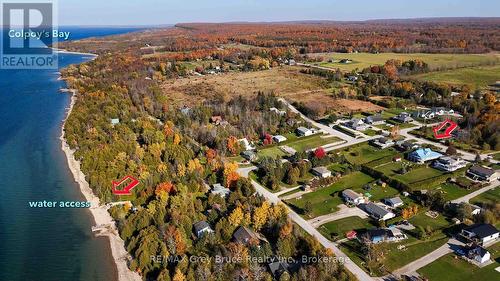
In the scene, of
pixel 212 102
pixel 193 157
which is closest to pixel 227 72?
pixel 212 102

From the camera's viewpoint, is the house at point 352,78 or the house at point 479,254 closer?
the house at point 479,254

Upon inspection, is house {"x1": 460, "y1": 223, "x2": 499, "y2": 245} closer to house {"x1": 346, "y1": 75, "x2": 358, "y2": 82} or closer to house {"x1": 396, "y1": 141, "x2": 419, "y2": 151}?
house {"x1": 396, "y1": 141, "x2": 419, "y2": 151}

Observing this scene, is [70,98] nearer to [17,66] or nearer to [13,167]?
[13,167]

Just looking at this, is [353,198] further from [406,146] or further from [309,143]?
[309,143]

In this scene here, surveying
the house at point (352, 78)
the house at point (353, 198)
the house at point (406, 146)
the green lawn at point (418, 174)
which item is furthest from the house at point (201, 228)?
the house at point (352, 78)

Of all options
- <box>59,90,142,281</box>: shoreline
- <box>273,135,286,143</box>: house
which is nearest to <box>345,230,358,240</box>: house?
<box>59,90,142,281</box>: shoreline

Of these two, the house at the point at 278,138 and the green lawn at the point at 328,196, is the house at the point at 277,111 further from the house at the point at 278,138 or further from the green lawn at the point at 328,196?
the green lawn at the point at 328,196
